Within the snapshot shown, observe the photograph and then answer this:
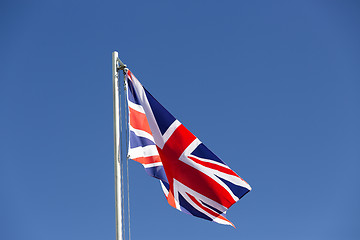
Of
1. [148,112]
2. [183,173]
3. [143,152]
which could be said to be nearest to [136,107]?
[148,112]

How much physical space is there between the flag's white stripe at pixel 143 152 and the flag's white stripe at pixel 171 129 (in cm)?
37

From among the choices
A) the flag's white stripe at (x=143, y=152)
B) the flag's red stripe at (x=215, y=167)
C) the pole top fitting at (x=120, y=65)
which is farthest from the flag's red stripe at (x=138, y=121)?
the flag's red stripe at (x=215, y=167)

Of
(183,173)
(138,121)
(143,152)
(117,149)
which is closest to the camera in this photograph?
(117,149)

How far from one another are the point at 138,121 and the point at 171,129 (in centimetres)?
77

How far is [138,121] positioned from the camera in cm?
905

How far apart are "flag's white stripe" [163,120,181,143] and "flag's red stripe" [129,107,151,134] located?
46 centimetres

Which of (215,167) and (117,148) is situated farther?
(215,167)

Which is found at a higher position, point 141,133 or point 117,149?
point 141,133

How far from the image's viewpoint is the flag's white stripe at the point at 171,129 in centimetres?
901

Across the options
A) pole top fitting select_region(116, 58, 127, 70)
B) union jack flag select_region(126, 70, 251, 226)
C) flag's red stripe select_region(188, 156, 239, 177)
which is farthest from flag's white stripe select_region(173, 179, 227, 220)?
pole top fitting select_region(116, 58, 127, 70)

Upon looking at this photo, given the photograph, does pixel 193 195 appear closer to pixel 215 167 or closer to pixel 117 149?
pixel 215 167

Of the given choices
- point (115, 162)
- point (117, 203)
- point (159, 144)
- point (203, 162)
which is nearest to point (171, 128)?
point (159, 144)

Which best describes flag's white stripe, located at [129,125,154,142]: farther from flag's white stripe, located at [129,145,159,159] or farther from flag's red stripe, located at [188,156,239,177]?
flag's red stripe, located at [188,156,239,177]

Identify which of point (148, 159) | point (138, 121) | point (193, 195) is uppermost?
point (138, 121)
